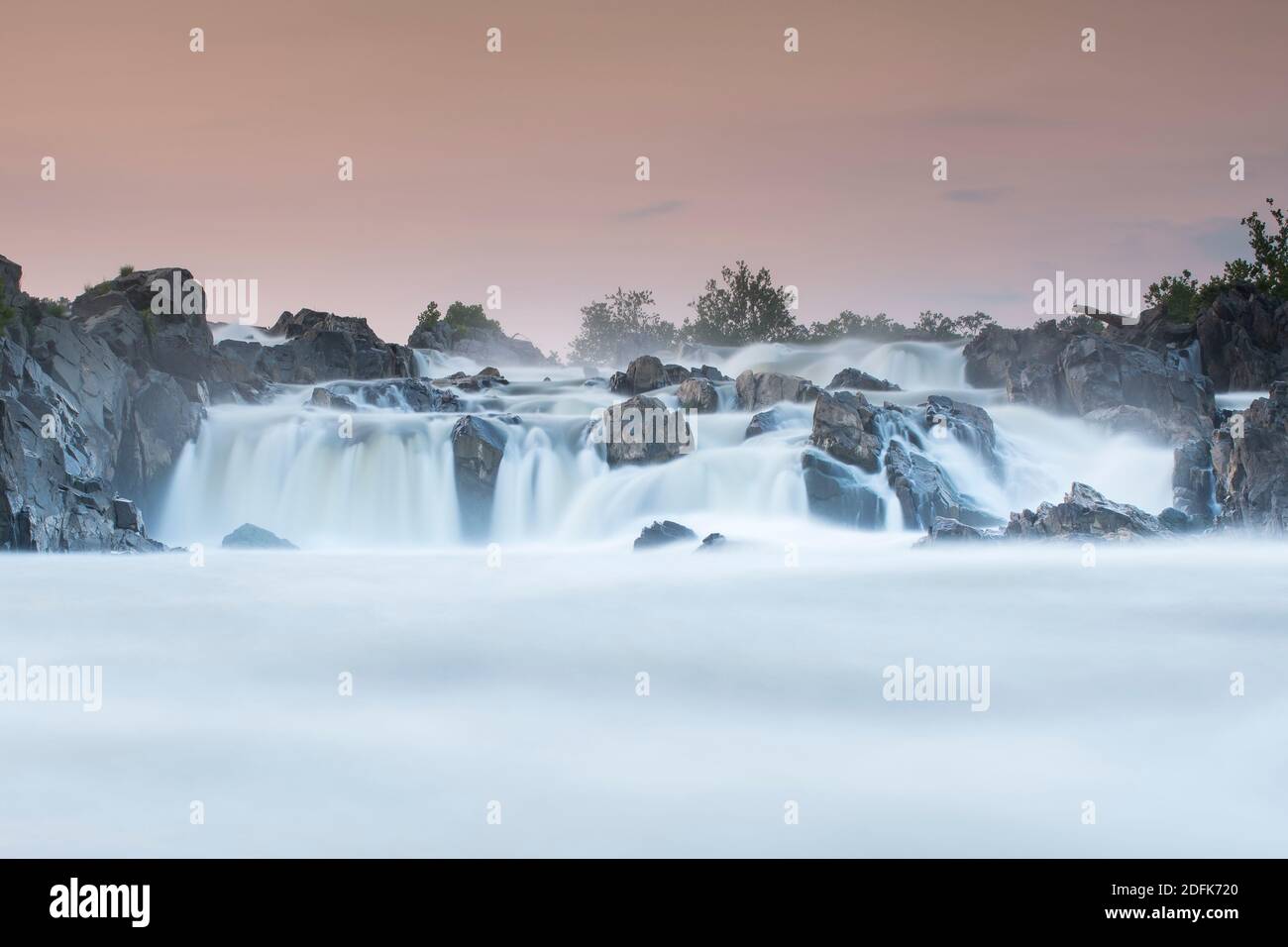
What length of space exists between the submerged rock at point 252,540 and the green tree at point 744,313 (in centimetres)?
7110

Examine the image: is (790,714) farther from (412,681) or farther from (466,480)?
(466,480)

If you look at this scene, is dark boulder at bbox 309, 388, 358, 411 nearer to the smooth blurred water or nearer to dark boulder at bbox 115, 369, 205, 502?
dark boulder at bbox 115, 369, 205, 502

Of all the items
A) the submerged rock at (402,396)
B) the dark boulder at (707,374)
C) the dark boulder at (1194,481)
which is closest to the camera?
the dark boulder at (1194,481)

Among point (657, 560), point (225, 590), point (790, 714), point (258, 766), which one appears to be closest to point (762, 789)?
point (790, 714)

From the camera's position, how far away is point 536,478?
30.1 metres

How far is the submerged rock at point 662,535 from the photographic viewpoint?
23.6 metres

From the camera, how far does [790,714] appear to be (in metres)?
10.6

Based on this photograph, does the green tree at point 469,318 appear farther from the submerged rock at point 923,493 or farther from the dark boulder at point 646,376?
the submerged rock at point 923,493

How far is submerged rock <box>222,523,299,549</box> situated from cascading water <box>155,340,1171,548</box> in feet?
9.53

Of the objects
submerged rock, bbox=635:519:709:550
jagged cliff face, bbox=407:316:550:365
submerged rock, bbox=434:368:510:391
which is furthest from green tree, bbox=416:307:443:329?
submerged rock, bbox=635:519:709:550

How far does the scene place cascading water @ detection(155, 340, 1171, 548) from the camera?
28172 millimetres

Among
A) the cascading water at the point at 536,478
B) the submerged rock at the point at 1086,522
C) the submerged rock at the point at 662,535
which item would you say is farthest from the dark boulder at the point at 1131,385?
the submerged rock at the point at 662,535
